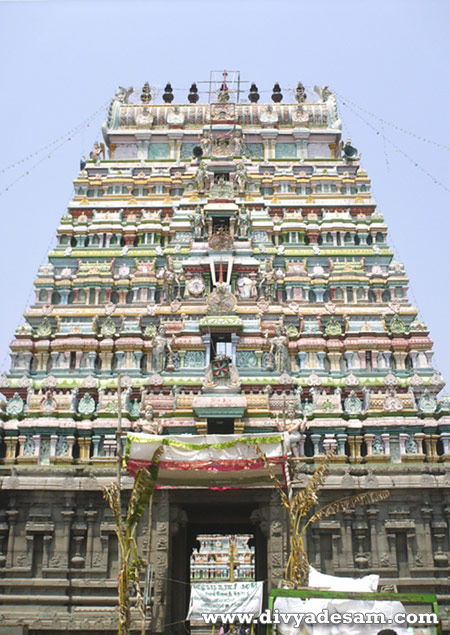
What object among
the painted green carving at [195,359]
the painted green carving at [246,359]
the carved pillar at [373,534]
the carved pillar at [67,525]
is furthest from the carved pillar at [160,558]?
the painted green carving at [246,359]

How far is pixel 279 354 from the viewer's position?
109ft

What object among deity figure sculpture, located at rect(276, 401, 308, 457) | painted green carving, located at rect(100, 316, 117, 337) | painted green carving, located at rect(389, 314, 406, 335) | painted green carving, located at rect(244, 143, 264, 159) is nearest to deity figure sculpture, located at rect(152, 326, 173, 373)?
painted green carving, located at rect(100, 316, 117, 337)

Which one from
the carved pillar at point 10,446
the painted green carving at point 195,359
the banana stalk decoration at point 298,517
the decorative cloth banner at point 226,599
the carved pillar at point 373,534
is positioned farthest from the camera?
the painted green carving at point 195,359

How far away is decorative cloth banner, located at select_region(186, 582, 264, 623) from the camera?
22.2 meters

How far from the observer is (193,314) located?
34.9m

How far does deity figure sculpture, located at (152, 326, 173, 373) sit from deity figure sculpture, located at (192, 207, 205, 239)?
7.63 meters

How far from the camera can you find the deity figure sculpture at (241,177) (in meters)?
42.5

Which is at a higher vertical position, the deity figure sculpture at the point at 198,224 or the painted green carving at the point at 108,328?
the deity figure sculpture at the point at 198,224

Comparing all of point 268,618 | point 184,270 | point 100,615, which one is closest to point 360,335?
point 184,270

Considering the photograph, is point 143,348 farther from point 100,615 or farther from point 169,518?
point 100,615

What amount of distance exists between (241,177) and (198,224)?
543 cm

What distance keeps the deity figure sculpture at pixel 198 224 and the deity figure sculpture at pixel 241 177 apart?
4.12 m

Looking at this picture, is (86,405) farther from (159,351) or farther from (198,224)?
(198,224)

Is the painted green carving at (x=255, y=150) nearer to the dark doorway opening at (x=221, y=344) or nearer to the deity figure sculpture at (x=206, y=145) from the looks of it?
the deity figure sculpture at (x=206, y=145)
